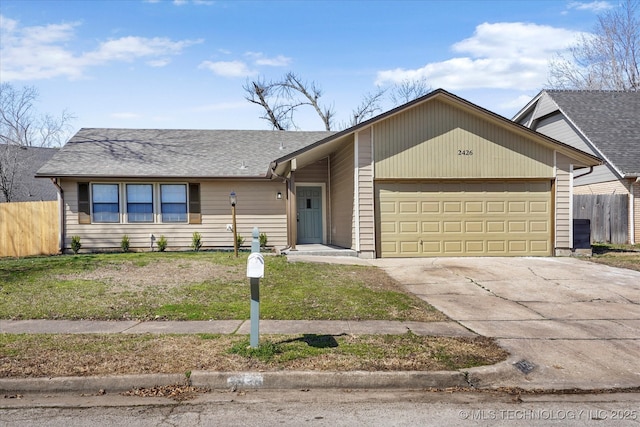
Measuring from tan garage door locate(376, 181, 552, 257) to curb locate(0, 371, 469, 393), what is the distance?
9831 mm

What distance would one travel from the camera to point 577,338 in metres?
6.68

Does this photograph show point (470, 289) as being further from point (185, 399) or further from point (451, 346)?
point (185, 399)

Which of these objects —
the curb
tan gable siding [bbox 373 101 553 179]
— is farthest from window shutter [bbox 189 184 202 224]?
the curb

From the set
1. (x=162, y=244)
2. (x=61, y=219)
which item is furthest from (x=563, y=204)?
(x=61, y=219)

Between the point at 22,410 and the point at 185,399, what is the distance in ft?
4.53

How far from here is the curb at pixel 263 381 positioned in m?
4.89

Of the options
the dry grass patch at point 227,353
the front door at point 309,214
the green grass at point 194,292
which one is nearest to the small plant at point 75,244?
the green grass at point 194,292

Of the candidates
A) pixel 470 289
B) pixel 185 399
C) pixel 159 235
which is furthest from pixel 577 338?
pixel 159 235

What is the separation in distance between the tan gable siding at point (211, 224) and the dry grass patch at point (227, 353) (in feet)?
38.9

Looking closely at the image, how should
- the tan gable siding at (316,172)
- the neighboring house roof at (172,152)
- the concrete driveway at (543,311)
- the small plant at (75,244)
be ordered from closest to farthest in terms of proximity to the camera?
the concrete driveway at (543,311) → the small plant at (75,244) → the neighboring house roof at (172,152) → the tan gable siding at (316,172)

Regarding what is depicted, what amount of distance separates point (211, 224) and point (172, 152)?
3.57 metres

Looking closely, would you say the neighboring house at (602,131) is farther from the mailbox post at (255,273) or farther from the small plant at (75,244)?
the small plant at (75,244)

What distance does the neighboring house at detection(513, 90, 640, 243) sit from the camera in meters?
19.8

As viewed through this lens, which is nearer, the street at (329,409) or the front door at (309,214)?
the street at (329,409)
